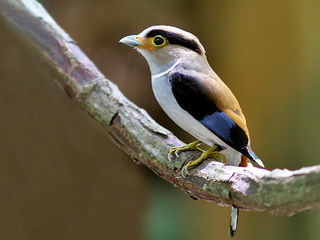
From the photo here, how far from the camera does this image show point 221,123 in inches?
47.3

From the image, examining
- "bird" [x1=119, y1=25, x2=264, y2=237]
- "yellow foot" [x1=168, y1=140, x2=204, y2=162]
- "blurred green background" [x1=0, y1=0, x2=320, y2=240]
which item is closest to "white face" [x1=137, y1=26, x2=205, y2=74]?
"bird" [x1=119, y1=25, x2=264, y2=237]

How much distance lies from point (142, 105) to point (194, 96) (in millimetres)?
1186

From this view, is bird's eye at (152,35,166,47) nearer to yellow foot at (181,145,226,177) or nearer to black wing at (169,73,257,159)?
black wing at (169,73,257,159)

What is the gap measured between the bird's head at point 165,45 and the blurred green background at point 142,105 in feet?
0.96

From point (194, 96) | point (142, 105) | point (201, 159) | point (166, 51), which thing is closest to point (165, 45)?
point (166, 51)

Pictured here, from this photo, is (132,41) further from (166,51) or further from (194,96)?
(194,96)

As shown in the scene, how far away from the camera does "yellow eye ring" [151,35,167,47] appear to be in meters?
1.30

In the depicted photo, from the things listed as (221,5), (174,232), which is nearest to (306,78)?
(221,5)

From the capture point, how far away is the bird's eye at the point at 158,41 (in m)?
1.30

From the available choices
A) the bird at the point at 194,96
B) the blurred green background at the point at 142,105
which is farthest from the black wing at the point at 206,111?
the blurred green background at the point at 142,105

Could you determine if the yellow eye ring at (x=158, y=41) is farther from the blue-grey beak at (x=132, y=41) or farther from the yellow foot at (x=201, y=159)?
the yellow foot at (x=201, y=159)

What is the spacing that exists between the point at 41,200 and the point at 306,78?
1.27 meters

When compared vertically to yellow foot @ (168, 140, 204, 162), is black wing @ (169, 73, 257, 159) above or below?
above

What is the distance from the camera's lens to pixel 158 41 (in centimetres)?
130
